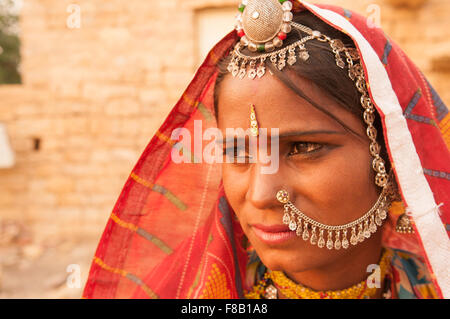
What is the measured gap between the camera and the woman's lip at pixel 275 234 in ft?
3.84

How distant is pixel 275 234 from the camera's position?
1.19 metres

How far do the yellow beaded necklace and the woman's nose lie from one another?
0.43 metres

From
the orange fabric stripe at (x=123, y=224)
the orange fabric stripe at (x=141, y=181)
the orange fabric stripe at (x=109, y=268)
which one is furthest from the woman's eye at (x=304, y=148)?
the orange fabric stripe at (x=109, y=268)

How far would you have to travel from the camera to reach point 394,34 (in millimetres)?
4566

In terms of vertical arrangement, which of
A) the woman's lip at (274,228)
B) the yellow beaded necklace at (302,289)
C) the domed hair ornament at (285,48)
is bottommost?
the yellow beaded necklace at (302,289)

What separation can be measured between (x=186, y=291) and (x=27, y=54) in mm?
5225

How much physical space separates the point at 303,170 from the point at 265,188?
0.39ft

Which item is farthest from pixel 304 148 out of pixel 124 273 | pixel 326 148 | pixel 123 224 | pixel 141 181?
pixel 124 273

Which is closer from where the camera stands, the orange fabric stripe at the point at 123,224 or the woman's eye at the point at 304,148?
the woman's eye at the point at 304,148

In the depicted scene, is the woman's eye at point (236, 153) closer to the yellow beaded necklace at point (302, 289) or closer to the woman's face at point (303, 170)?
the woman's face at point (303, 170)

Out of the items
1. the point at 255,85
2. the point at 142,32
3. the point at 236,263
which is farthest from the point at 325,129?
the point at 142,32

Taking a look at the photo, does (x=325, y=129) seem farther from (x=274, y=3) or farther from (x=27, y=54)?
(x=27, y=54)

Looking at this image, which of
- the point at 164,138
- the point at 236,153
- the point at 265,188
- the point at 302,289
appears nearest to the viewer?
the point at 265,188

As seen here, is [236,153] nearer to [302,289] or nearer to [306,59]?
[306,59]
